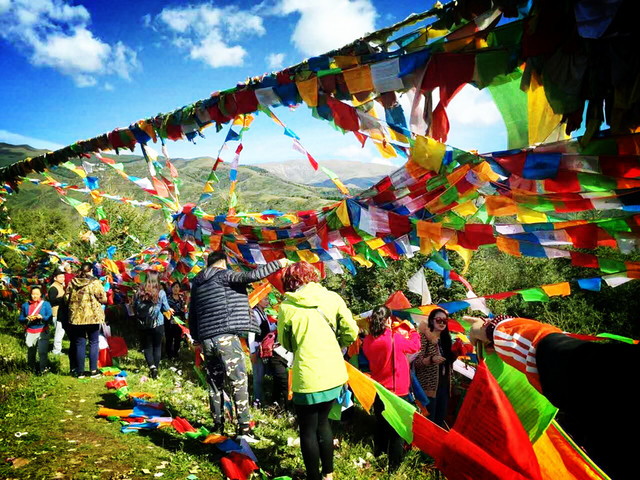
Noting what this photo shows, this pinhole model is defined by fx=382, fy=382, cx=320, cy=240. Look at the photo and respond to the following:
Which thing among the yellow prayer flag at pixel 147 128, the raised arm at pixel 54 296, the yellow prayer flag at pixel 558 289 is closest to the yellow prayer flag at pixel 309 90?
the yellow prayer flag at pixel 147 128

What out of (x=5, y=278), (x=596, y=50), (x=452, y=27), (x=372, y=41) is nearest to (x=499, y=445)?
(x=596, y=50)

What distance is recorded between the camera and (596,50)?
1.39 metres

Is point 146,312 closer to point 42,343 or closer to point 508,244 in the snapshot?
point 42,343

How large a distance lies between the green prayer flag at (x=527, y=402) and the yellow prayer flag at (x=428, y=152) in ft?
4.28

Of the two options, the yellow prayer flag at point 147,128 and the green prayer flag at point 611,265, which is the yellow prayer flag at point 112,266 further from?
the green prayer flag at point 611,265

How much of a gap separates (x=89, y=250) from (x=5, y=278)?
294 inches

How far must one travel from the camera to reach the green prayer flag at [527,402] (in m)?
1.05

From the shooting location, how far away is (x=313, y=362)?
2955mm

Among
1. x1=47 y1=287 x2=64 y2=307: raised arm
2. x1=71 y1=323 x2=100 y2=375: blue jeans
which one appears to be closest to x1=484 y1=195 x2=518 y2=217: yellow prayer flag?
x1=71 y1=323 x2=100 y2=375: blue jeans

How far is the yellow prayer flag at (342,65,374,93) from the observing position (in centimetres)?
226

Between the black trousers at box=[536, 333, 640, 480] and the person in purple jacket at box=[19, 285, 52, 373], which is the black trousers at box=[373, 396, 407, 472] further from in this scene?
the person in purple jacket at box=[19, 285, 52, 373]

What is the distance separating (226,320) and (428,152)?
8.58ft

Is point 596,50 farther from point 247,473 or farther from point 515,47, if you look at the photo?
point 247,473

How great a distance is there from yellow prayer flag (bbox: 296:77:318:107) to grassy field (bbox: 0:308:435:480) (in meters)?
3.20
